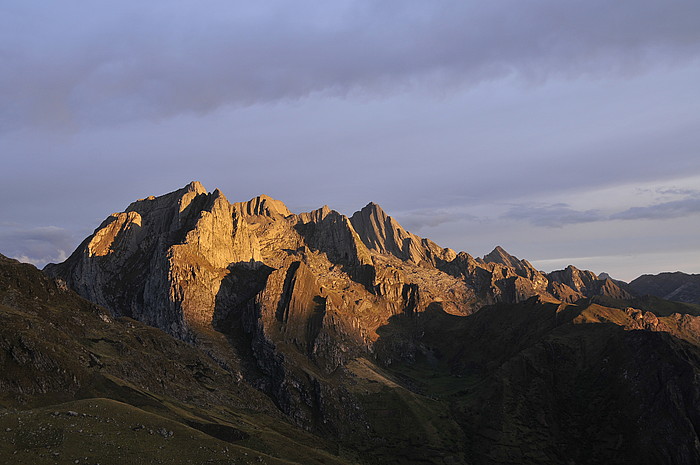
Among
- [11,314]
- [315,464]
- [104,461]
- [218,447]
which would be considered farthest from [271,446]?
[11,314]

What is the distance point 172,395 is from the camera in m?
186

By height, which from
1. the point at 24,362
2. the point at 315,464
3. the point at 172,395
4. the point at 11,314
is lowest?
the point at 315,464

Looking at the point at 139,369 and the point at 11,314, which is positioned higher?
the point at 11,314

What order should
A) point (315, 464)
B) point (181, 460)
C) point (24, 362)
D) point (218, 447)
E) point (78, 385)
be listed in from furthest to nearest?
point (315, 464), point (78, 385), point (24, 362), point (218, 447), point (181, 460)

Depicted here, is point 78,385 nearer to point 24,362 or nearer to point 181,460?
point 24,362

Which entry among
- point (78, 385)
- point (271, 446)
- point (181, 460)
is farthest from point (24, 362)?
point (271, 446)

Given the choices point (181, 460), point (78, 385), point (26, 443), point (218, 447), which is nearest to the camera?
point (26, 443)

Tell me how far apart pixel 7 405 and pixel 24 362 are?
1802cm

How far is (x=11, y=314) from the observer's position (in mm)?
156375

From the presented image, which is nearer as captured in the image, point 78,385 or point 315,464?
point 78,385

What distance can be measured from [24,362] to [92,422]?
4282 centimetres

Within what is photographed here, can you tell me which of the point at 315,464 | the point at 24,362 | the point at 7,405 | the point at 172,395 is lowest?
the point at 315,464

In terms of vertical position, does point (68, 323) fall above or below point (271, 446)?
above

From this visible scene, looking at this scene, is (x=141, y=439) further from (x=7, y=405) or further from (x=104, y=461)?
(x=7, y=405)
